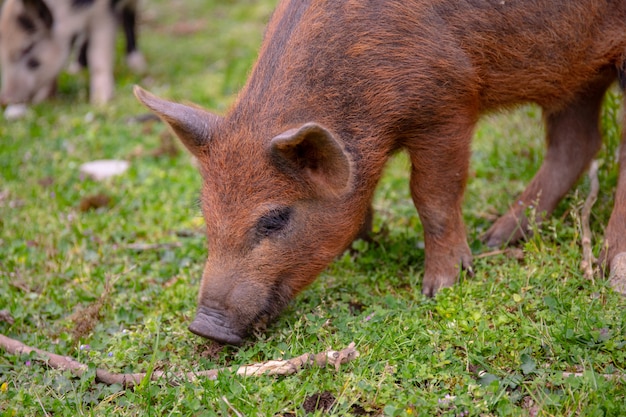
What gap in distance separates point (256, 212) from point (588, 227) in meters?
2.03

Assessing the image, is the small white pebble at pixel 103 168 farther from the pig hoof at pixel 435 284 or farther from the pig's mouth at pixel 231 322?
the pig hoof at pixel 435 284

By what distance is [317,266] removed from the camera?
3.92 meters

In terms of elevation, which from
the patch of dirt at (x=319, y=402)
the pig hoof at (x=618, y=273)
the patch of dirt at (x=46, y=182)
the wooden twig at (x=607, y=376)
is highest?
the pig hoof at (x=618, y=273)

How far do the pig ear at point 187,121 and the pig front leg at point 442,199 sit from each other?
1162 millimetres

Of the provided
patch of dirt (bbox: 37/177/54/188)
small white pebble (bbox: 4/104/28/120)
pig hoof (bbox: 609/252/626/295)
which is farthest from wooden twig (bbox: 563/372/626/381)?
small white pebble (bbox: 4/104/28/120)

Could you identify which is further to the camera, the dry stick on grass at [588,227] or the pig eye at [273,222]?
the dry stick on grass at [588,227]

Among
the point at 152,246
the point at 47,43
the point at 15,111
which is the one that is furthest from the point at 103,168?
the point at 47,43

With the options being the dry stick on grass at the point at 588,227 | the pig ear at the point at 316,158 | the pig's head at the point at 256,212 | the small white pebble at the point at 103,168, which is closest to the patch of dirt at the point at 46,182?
the small white pebble at the point at 103,168

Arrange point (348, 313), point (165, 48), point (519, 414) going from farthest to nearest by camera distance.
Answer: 1. point (165, 48)
2. point (348, 313)
3. point (519, 414)

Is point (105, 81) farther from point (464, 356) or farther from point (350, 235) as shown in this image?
point (464, 356)

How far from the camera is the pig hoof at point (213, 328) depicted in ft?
11.9

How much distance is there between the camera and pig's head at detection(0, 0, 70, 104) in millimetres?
9000

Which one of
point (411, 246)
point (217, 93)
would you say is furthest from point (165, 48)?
point (411, 246)

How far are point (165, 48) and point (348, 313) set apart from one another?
8.79 m
